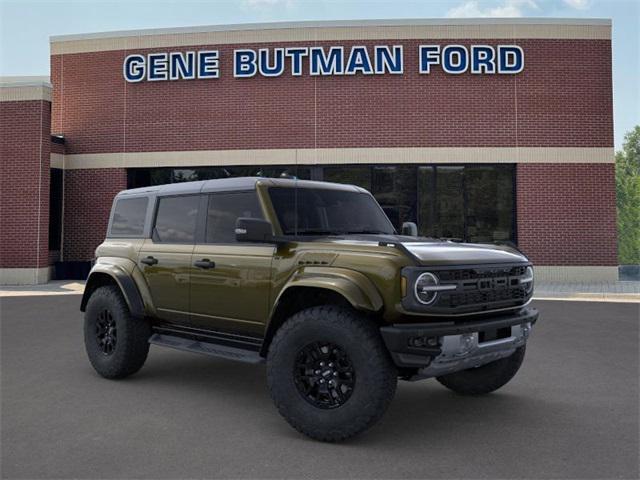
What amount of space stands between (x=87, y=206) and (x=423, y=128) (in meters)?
11.4

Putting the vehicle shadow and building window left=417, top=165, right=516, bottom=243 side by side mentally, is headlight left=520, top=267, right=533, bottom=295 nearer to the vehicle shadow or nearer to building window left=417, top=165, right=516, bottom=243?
the vehicle shadow

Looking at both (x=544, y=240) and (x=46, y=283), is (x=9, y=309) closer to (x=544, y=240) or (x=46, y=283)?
(x=46, y=283)

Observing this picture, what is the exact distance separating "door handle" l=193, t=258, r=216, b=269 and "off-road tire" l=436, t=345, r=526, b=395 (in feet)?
8.33

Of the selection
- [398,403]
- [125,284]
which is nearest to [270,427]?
[398,403]

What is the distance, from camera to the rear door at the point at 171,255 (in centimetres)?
540

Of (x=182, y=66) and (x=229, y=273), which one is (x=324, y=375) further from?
(x=182, y=66)

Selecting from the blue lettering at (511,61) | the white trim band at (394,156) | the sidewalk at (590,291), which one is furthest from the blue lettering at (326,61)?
the sidewalk at (590,291)

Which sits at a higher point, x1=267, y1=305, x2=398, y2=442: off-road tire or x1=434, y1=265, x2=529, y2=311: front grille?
x1=434, y1=265, x2=529, y2=311: front grille

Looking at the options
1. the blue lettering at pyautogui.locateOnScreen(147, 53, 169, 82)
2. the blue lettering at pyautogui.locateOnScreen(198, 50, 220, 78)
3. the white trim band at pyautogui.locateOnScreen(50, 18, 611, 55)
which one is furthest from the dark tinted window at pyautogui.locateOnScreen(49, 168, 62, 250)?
the white trim band at pyautogui.locateOnScreen(50, 18, 611, 55)

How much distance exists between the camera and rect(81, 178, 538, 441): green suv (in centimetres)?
394

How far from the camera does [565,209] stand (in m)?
17.0

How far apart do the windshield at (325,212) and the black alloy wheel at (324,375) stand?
1.14 meters

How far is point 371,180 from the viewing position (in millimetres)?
17250

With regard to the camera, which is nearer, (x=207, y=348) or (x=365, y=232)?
(x=207, y=348)
